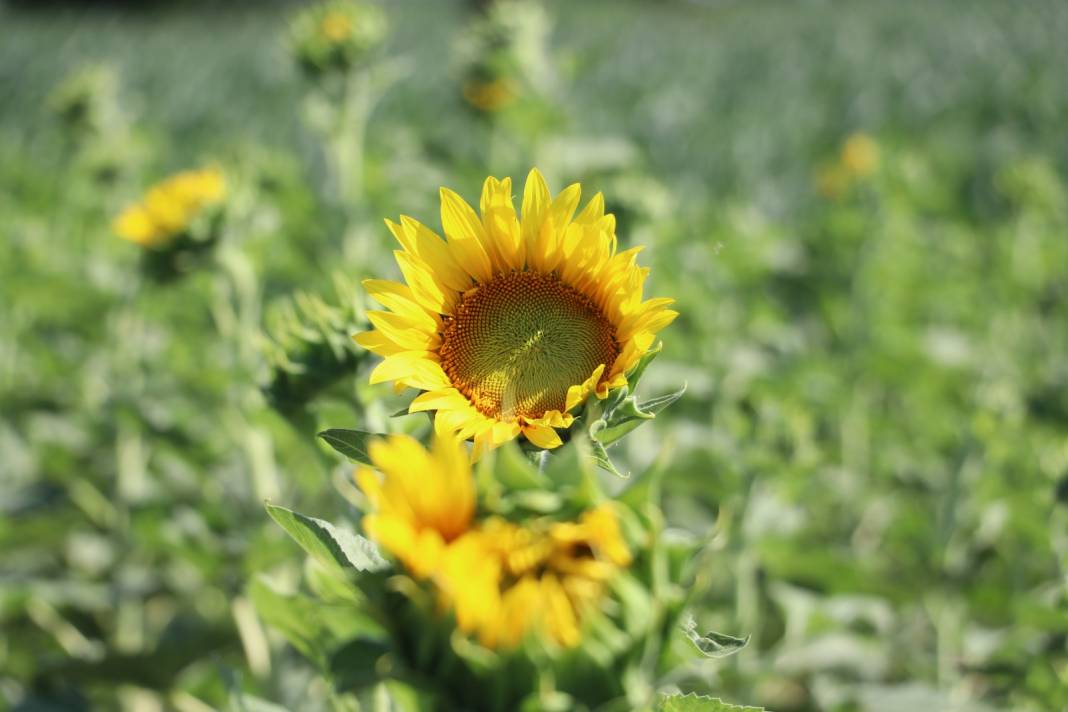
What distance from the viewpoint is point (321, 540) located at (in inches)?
29.0

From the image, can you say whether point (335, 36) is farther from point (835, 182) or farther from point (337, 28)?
point (835, 182)

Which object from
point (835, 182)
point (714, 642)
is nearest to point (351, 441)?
point (714, 642)

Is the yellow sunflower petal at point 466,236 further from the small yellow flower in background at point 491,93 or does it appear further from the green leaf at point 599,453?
the small yellow flower in background at point 491,93

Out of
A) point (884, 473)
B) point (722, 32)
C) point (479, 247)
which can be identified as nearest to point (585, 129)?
point (884, 473)

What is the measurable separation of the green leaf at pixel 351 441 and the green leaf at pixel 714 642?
308 mm

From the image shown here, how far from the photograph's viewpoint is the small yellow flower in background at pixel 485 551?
0.59 metres

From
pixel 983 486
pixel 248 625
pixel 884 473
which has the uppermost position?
pixel 884 473

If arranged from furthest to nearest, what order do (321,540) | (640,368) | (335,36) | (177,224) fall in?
(335,36)
(177,224)
(640,368)
(321,540)

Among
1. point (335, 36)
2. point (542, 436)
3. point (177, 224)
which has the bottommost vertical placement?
point (542, 436)

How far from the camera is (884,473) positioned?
8.10ft

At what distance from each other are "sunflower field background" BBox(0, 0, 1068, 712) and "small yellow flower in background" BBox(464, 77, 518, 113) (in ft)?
0.04

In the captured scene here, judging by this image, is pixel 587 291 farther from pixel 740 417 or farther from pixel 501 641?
pixel 740 417

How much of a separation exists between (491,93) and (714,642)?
2181 mm

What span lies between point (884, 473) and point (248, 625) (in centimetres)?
165
